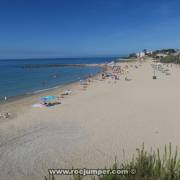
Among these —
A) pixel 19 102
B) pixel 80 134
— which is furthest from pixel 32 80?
pixel 80 134

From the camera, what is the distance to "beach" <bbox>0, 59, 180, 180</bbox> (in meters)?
8.50

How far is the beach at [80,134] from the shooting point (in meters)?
8.50

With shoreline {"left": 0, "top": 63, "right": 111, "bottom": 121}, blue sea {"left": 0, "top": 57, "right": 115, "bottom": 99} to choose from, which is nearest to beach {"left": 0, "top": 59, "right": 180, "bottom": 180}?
shoreline {"left": 0, "top": 63, "right": 111, "bottom": 121}

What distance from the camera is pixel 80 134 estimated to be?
11.3m

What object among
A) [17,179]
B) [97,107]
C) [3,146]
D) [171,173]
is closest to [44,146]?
[3,146]

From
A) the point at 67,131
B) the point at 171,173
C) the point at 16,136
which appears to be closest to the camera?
the point at 171,173

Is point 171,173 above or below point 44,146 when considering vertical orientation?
above

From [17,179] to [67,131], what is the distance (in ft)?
14.9

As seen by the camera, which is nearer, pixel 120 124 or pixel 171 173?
pixel 171 173

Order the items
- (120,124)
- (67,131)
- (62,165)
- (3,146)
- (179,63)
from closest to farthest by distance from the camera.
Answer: (62,165) < (3,146) < (67,131) < (120,124) < (179,63)

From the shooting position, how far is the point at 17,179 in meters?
7.45

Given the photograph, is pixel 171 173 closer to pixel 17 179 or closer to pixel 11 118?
pixel 17 179

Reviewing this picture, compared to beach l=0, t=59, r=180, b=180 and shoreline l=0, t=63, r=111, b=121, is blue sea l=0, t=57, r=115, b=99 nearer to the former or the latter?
shoreline l=0, t=63, r=111, b=121

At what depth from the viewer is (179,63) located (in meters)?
60.5
